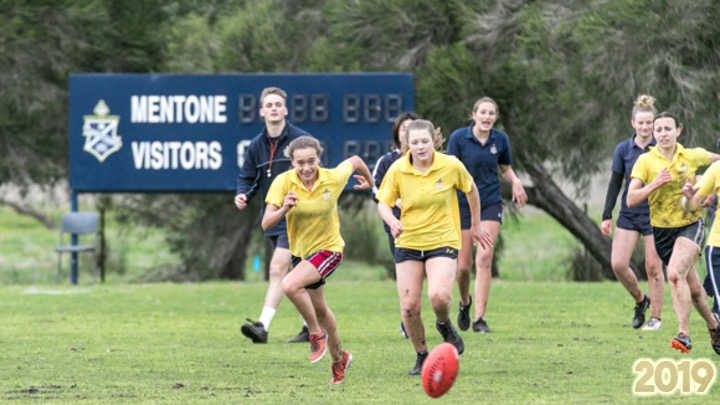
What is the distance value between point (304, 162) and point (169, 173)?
503 inches

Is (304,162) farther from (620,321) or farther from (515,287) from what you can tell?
(515,287)

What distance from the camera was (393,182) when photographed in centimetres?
1024

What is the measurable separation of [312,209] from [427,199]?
0.82 metres

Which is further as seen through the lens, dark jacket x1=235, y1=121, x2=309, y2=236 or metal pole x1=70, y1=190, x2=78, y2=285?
metal pole x1=70, y1=190, x2=78, y2=285

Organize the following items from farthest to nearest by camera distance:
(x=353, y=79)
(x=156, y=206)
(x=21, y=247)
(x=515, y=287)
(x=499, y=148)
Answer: (x=21, y=247)
(x=156, y=206)
(x=353, y=79)
(x=515, y=287)
(x=499, y=148)

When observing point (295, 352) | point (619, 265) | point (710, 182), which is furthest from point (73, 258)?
point (710, 182)

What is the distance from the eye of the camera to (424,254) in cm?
1021

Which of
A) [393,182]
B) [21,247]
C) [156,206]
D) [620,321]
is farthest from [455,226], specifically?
[21,247]

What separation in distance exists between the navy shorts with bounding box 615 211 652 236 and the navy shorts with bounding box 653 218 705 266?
1.28 metres

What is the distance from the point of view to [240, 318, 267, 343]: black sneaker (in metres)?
12.9

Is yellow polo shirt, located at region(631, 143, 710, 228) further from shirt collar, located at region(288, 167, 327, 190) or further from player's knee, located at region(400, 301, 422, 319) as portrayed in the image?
shirt collar, located at region(288, 167, 327, 190)

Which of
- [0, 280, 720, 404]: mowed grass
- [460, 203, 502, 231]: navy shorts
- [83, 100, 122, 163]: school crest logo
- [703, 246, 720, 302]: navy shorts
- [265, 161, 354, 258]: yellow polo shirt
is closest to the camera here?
[0, 280, 720, 404]: mowed grass

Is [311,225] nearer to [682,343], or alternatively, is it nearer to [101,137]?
[682,343]

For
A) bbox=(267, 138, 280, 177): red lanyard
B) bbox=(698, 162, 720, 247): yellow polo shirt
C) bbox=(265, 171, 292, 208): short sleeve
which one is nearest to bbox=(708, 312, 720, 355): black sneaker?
bbox=(698, 162, 720, 247): yellow polo shirt
